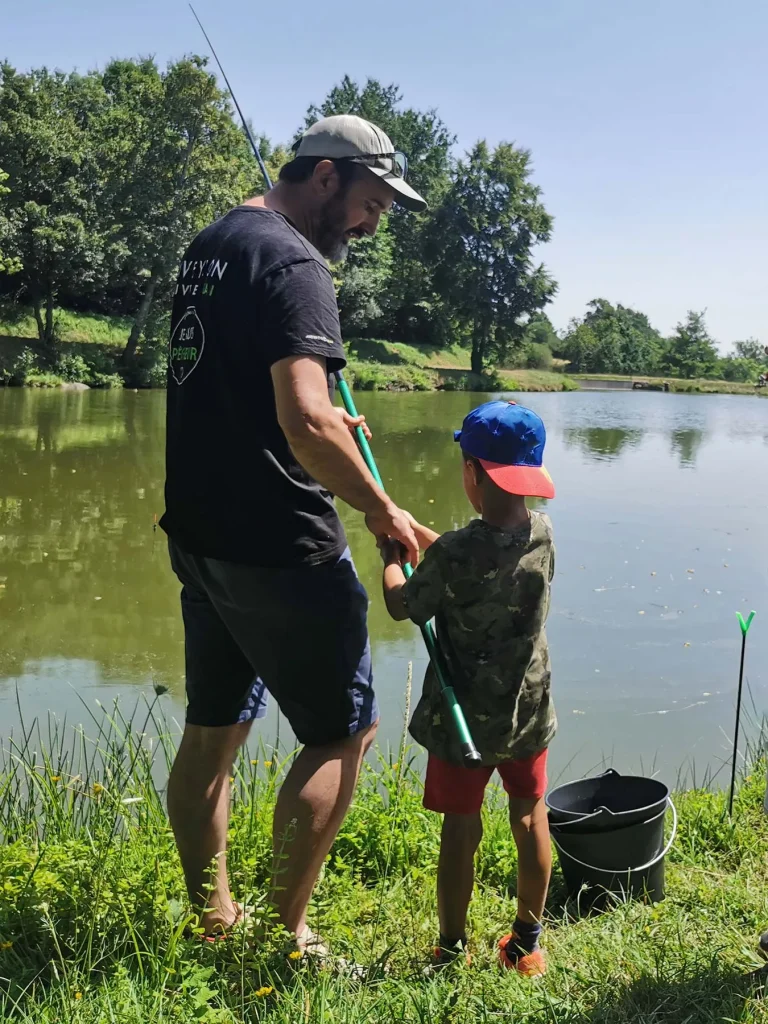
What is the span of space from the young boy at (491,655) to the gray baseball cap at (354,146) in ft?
1.97

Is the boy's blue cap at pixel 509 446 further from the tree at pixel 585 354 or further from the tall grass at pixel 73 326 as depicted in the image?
the tree at pixel 585 354

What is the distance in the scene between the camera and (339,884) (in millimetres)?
2467

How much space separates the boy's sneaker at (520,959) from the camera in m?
2.13

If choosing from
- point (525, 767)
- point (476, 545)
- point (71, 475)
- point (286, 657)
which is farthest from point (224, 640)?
point (71, 475)

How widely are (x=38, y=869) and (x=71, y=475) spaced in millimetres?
9888

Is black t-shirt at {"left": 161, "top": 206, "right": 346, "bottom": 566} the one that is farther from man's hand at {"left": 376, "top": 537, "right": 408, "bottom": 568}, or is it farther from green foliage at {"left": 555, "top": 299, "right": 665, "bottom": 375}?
green foliage at {"left": 555, "top": 299, "right": 665, "bottom": 375}

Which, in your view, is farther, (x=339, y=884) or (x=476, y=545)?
(x=339, y=884)

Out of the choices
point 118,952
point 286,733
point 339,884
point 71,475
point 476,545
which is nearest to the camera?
point 118,952

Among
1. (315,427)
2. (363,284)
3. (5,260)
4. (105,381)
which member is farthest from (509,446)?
(363,284)

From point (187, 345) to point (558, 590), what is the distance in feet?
17.8

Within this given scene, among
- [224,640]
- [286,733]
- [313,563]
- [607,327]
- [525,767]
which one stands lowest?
[286,733]

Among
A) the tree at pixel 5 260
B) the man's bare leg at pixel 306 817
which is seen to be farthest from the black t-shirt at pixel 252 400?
the tree at pixel 5 260

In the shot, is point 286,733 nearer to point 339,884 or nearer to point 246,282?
point 339,884

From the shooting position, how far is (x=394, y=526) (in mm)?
2100
